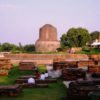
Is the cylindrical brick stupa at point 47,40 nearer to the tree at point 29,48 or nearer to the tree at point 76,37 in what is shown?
the tree at point 76,37

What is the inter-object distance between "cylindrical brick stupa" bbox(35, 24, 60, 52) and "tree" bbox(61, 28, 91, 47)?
7.01 m

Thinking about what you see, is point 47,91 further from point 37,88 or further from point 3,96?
point 3,96

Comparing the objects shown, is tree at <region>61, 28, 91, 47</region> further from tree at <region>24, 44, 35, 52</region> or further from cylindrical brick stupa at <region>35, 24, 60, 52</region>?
tree at <region>24, 44, 35, 52</region>

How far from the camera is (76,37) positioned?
42750 millimetres

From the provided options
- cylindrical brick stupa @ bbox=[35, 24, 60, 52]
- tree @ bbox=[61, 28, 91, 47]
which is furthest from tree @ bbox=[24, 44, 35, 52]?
cylindrical brick stupa @ bbox=[35, 24, 60, 52]

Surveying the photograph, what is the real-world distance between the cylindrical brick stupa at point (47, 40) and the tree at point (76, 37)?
276 inches

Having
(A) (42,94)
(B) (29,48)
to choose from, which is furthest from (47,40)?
(A) (42,94)

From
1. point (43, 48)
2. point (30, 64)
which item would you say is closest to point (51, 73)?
point (30, 64)

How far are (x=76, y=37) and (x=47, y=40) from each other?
317 inches

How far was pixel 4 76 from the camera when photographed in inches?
411

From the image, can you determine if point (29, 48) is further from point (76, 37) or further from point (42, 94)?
point (42, 94)

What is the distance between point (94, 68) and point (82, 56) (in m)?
10.1

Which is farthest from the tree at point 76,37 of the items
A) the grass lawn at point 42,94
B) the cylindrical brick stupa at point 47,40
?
the grass lawn at point 42,94

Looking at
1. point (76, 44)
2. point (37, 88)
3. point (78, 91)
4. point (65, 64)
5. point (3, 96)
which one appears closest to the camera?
point (78, 91)
